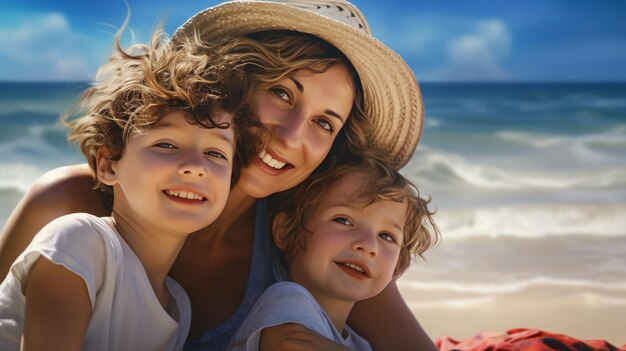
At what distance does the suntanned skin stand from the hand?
0.58 metres

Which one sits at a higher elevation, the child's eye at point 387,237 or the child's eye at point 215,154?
the child's eye at point 215,154

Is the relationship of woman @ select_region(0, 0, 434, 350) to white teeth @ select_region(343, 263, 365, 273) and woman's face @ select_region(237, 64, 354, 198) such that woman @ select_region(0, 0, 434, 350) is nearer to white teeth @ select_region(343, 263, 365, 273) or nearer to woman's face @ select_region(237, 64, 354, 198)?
woman's face @ select_region(237, 64, 354, 198)

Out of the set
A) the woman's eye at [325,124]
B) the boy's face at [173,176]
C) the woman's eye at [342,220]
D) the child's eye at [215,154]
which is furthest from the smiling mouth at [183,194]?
the woman's eye at [325,124]

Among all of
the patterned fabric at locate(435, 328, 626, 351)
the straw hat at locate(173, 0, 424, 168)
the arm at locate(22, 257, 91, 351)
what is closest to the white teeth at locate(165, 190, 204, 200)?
the arm at locate(22, 257, 91, 351)

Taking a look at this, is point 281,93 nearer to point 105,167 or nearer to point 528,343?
point 105,167

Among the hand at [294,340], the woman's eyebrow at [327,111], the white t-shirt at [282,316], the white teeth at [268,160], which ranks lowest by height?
the hand at [294,340]

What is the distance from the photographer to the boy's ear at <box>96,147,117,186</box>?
7.53 ft

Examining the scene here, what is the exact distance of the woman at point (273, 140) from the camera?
2.63m

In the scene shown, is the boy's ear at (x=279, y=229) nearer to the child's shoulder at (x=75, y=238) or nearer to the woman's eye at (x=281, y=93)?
the woman's eye at (x=281, y=93)

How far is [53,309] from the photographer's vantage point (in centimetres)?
192

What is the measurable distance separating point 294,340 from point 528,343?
1.02m

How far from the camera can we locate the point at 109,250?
2.09m

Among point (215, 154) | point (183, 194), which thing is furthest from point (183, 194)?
point (215, 154)

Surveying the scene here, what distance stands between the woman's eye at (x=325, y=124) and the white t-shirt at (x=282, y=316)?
0.63 m
